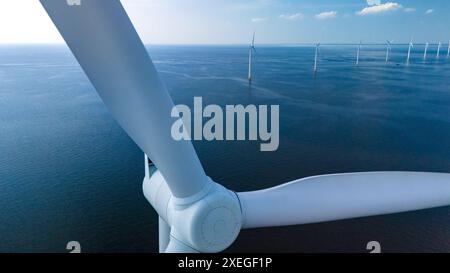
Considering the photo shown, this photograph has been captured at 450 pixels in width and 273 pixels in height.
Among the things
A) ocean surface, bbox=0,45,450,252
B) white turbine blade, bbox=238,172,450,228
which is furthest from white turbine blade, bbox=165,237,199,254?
ocean surface, bbox=0,45,450,252

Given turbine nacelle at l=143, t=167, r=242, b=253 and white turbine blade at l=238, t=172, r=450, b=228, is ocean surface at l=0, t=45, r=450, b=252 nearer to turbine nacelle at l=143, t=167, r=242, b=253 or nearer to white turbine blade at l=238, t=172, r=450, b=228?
white turbine blade at l=238, t=172, r=450, b=228

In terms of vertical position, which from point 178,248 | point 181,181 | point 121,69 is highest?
point 121,69

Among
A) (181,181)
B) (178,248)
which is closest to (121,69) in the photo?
(181,181)

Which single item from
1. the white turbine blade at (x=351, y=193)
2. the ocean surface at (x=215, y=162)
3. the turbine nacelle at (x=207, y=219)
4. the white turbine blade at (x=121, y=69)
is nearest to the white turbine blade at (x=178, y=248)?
the turbine nacelle at (x=207, y=219)

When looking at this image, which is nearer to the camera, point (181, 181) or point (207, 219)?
point (181, 181)

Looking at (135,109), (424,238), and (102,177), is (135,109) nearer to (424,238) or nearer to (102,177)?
(424,238)

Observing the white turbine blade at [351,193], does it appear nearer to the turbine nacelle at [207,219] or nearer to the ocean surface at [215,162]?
the turbine nacelle at [207,219]

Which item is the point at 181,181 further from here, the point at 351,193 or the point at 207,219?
the point at 351,193
